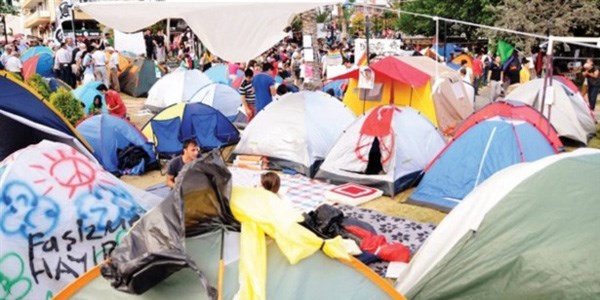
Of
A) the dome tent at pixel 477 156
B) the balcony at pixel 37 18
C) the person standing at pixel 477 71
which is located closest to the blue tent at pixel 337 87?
the person standing at pixel 477 71

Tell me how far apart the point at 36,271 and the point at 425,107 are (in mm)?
8354

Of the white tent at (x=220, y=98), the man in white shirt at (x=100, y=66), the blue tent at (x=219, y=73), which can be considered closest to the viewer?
the white tent at (x=220, y=98)

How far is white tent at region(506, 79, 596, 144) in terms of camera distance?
401 inches

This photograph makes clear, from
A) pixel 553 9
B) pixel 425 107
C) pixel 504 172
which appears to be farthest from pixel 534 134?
pixel 553 9

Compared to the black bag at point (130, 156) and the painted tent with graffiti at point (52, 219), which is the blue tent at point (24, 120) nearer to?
the painted tent with graffiti at point (52, 219)

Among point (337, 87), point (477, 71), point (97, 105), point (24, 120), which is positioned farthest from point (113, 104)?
point (477, 71)

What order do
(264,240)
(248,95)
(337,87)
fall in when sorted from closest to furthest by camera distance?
1. (264,240)
2. (248,95)
3. (337,87)

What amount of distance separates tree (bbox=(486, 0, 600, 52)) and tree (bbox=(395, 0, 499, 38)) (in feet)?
5.06

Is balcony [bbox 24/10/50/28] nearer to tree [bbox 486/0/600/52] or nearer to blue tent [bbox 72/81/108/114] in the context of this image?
tree [bbox 486/0/600/52]

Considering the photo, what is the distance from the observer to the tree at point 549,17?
19.0 meters

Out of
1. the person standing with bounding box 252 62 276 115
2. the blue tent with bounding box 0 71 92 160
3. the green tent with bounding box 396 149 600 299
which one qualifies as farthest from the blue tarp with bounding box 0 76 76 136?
the person standing with bounding box 252 62 276 115

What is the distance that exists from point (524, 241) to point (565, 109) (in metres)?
7.43

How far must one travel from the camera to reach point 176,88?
45.0 feet

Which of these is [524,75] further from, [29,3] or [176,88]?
[29,3]
